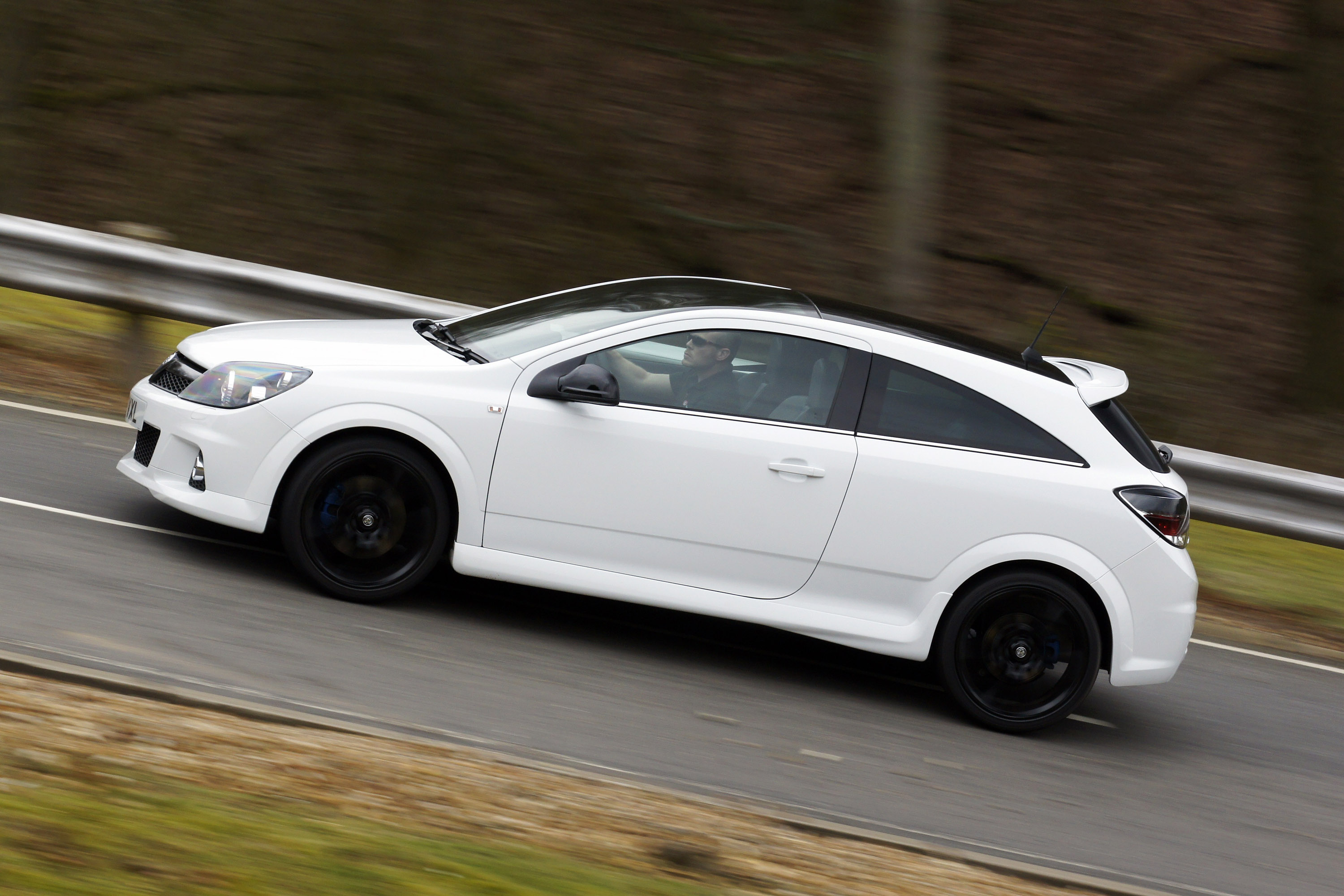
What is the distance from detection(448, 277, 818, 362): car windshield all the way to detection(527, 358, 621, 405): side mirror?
0.22 m

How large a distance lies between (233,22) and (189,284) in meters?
9.71

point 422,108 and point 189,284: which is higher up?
point 422,108

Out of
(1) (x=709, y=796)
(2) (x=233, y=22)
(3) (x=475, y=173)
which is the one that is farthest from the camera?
(2) (x=233, y=22)

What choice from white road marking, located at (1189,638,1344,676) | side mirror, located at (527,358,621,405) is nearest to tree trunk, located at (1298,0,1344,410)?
white road marking, located at (1189,638,1344,676)

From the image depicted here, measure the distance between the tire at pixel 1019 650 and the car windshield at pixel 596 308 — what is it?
5.14 feet

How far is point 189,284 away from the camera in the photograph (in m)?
8.85

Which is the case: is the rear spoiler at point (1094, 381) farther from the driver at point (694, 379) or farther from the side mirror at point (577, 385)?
the side mirror at point (577, 385)

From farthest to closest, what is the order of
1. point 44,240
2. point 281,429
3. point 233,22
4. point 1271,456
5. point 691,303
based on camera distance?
1. point 233,22
2. point 1271,456
3. point 44,240
4. point 691,303
5. point 281,429

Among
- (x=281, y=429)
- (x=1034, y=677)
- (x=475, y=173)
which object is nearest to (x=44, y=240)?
(x=281, y=429)

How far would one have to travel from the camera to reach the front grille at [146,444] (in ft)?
20.2

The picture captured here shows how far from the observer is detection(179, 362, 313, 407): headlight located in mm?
5945

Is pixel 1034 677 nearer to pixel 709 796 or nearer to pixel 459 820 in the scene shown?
pixel 709 796

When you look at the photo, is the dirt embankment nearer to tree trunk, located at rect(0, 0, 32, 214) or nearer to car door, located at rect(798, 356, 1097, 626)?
tree trunk, located at rect(0, 0, 32, 214)

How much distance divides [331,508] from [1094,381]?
364cm
